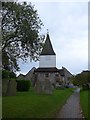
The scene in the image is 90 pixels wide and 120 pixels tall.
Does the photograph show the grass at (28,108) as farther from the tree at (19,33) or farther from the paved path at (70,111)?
the tree at (19,33)

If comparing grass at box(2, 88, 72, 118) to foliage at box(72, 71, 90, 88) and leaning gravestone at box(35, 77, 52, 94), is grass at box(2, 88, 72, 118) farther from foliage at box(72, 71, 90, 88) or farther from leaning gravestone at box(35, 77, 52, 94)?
foliage at box(72, 71, 90, 88)

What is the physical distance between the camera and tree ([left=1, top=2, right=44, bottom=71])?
36.7 m

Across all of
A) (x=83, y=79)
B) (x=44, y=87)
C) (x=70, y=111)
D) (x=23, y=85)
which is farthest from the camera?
(x=83, y=79)

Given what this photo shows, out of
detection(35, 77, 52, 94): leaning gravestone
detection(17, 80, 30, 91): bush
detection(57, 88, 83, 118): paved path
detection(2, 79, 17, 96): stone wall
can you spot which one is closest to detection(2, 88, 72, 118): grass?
detection(57, 88, 83, 118): paved path

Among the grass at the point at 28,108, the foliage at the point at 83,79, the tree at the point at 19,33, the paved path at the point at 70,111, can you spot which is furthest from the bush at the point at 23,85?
the foliage at the point at 83,79

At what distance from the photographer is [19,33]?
37.3 metres

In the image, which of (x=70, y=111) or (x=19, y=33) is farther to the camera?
(x=19, y=33)

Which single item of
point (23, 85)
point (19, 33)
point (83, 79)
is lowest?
point (83, 79)

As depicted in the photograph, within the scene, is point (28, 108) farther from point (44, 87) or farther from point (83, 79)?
point (83, 79)

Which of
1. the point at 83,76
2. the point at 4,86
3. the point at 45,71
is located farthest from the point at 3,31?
the point at 45,71

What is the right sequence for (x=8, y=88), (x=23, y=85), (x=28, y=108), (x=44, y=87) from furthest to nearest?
1. (x=23, y=85)
2. (x=44, y=87)
3. (x=8, y=88)
4. (x=28, y=108)

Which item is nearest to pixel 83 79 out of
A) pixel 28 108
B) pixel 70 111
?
pixel 70 111

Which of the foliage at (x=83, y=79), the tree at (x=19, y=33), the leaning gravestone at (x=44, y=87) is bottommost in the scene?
the foliage at (x=83, y=79)

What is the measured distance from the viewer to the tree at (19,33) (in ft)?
120
